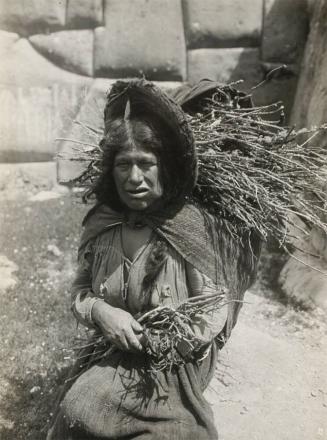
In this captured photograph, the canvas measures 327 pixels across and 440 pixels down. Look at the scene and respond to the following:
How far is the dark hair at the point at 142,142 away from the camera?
200cm

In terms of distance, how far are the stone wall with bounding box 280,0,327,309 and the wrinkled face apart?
82.2 inches

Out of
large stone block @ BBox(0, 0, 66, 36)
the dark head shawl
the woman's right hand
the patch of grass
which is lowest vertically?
the patch of grass

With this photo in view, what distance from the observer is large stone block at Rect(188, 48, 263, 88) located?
6.65m

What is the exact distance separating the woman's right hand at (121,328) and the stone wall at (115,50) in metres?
4.52

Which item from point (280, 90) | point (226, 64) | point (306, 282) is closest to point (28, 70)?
point (226, 64)

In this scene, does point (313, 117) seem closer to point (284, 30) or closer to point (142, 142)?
point (284, 30)

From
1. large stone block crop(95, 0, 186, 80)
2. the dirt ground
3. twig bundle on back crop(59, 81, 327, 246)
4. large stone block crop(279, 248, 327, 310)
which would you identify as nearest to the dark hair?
twig bundle on back crop(59, 81, 327, 246)

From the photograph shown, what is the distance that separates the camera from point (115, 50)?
6.57 m

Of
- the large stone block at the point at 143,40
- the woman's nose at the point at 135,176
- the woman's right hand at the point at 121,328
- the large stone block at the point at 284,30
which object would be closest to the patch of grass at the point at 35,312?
the woman's right hand at the point at 121,328

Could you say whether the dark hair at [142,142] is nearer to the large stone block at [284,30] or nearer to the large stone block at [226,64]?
the large stone block at [226,64]

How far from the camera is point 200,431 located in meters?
2.10

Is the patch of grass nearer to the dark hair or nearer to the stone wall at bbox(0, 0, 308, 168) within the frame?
the dark hair

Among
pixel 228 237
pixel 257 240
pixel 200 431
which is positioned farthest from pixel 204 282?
pixel 200 431

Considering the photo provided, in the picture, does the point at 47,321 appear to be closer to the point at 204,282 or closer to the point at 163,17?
the point at 204,282
